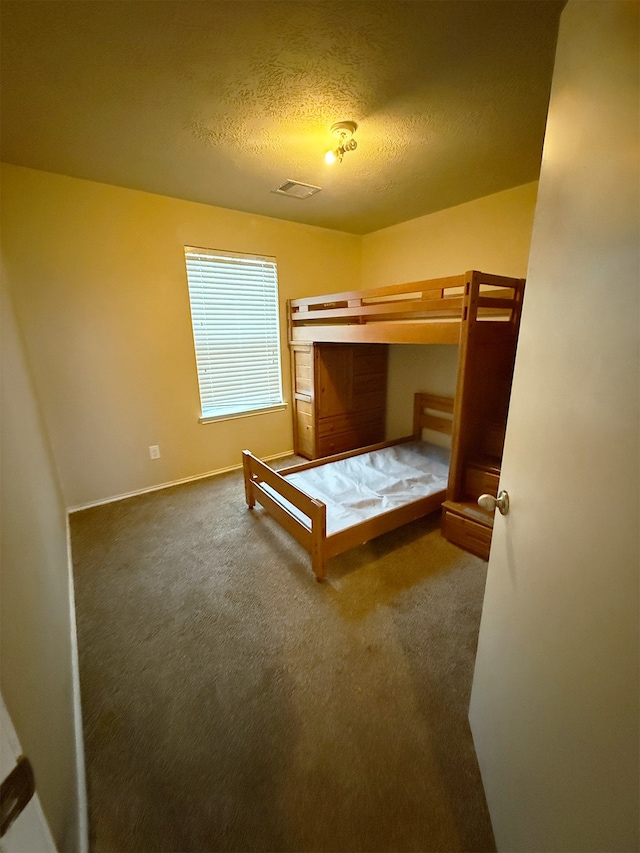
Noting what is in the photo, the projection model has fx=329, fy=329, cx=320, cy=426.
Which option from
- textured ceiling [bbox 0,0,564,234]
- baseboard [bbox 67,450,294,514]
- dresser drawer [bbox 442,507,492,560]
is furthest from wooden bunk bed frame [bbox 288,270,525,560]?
baseboard [bbox 67,450,294,514]

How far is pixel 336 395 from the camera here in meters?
3.57

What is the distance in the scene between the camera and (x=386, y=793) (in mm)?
1062

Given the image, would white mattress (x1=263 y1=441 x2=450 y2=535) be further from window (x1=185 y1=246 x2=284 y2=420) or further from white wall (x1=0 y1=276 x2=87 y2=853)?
white wall (x1=0 y1=276 x2=87 y2=853)

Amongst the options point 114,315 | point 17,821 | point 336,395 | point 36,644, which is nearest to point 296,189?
point 114,315

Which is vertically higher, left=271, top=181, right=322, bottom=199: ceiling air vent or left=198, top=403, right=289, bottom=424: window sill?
left=271, top=181, right=322, bottom=199: ceiling air vent

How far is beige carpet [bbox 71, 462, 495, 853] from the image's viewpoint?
1005 millimetres

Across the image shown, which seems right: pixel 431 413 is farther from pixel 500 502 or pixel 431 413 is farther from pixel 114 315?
pixel 114 315

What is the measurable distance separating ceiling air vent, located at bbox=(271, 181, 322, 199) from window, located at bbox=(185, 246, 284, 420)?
721mm

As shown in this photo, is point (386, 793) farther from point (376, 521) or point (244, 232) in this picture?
point (244, 232)

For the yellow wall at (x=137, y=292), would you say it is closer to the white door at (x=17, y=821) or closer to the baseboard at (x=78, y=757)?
the baseboard at (x=78, y=757)

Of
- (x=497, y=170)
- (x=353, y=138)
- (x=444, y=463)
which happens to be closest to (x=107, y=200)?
(x=353, y=138)

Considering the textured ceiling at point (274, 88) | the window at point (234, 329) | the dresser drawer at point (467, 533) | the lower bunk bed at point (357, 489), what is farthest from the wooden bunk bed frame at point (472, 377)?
the window at point (234, 329)

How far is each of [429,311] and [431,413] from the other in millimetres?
1373

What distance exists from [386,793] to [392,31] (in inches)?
103
